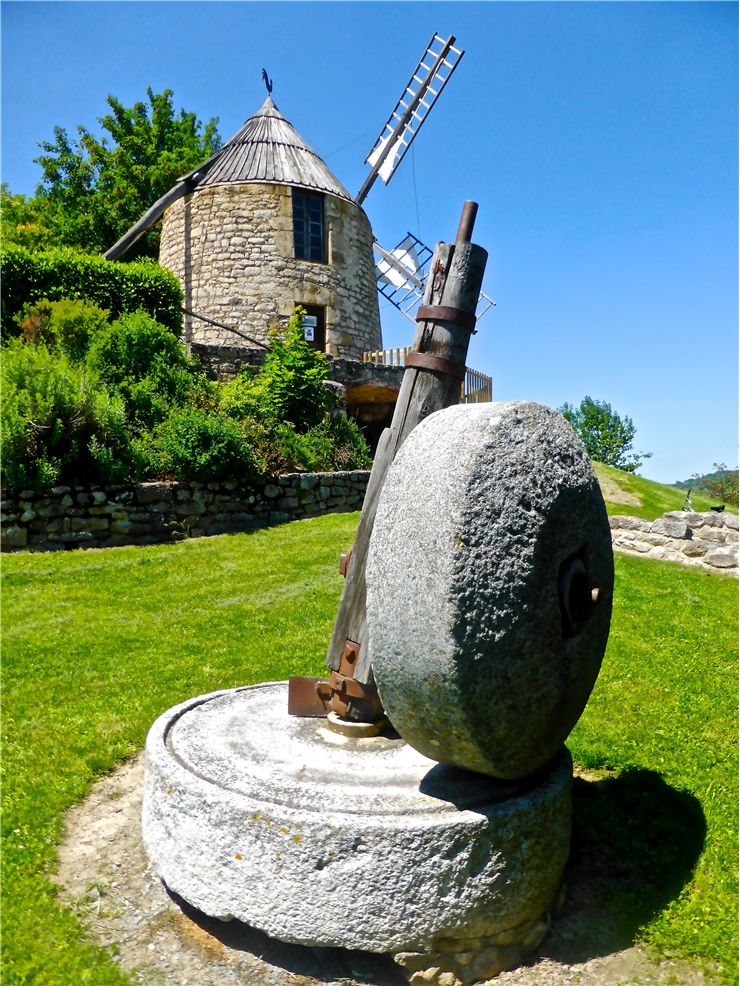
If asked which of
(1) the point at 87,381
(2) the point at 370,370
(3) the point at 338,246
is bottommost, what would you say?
(1) the point at 87,381

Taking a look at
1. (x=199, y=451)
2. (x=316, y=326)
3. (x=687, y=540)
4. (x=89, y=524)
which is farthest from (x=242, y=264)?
(x=687, y=540)

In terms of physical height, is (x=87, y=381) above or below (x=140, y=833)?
above

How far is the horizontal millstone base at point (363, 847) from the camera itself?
2.67 meters

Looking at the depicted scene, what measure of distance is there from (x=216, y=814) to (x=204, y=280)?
18.7 m

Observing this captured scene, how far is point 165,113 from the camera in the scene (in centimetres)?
2567

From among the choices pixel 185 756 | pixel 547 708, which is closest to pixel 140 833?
pixel 185 756

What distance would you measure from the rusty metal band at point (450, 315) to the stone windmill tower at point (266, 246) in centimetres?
1656

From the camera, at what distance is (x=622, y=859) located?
3.52 m

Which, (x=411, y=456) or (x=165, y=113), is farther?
(x=165, y=113)

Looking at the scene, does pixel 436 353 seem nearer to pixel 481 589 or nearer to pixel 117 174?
pixel 481 589

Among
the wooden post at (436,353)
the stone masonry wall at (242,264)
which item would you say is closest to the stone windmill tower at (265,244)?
the stone masonry wall at (242,264)

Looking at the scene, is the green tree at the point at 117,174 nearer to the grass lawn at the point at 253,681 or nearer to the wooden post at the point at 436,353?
the grass lawn at the point at 253,681

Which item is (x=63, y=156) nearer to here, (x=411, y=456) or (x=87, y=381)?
(x=87, y=381)

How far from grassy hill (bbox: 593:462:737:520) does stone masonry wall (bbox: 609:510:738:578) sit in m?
4.18
